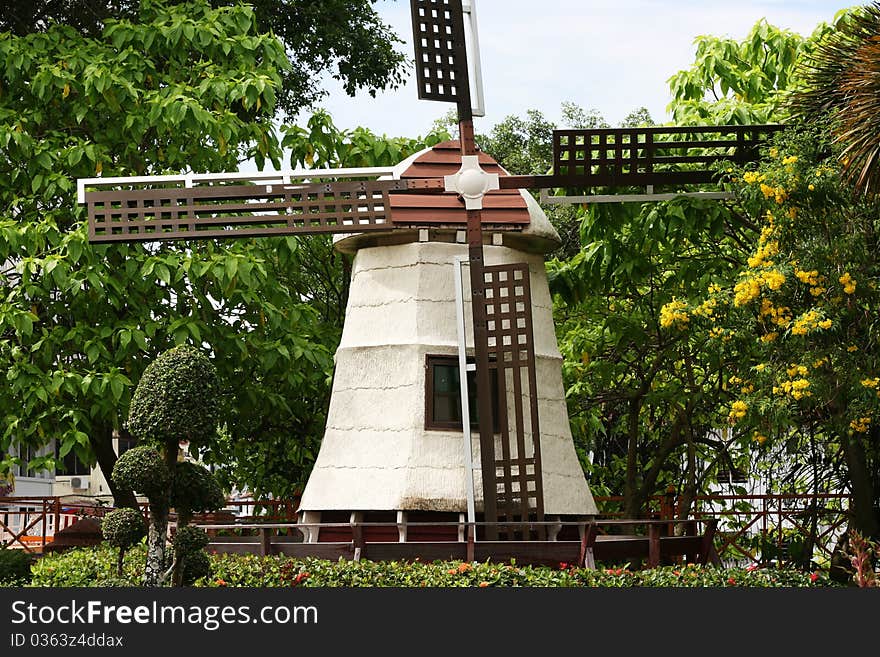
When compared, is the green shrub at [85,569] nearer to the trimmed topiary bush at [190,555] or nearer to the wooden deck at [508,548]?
the trimmed topiary bush at [190,555]

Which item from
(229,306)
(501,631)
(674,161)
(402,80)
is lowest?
(501,631)

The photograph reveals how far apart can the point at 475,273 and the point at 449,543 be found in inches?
119

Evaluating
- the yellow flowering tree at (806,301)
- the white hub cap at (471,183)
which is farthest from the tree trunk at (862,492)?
the white hub cap at (471,183)

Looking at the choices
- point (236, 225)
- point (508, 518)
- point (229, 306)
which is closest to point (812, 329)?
point (508, 518)

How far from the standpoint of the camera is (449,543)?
1292 centimetres

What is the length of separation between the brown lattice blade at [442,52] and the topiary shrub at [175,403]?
5351 mm

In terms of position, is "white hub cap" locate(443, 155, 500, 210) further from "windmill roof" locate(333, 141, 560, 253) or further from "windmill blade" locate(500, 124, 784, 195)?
"windmill blade" locate(500, 124, 784, 195)

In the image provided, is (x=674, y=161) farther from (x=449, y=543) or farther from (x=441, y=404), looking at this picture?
(x=449, y=543)

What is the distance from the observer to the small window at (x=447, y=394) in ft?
45.9

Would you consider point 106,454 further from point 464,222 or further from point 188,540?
point 188,540

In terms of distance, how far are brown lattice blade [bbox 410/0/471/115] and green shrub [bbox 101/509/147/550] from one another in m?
6.18

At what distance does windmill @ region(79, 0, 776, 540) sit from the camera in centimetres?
1362

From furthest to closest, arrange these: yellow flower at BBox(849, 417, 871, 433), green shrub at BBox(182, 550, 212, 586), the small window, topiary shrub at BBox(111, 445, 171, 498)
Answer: the small window → yellow flower at BBox(849, 417, 871, 433) → green shrub at BBox(182, 550, 212, 586) → topiary shrub at BBox(111, 445, 171, 498)

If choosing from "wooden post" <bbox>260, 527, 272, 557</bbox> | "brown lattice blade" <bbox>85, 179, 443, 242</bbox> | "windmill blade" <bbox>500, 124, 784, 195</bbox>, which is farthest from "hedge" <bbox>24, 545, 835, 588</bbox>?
"windmill blade" <bbox>500, 124, 784, 195</bbox>
